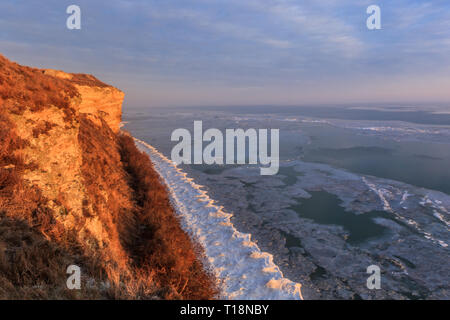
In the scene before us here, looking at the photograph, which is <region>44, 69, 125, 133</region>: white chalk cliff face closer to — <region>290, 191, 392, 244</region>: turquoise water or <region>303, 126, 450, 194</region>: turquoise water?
<region>290, 191, 392, 244</region>: turquoise water

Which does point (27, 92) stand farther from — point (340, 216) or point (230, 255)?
point (340, 216)

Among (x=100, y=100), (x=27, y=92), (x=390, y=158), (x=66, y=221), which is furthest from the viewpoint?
(x=390, y=158)

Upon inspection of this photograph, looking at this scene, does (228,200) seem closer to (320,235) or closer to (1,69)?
(320,235)

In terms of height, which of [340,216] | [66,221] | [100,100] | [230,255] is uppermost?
[100,100]

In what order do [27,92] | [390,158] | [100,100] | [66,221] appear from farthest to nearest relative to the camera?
[390,158]
[100,100]
[27,92]
[66,221]

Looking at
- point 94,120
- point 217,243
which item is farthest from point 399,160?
point 94,120

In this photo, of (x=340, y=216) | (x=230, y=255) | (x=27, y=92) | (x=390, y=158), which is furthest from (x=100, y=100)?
(x=390, y=158)
